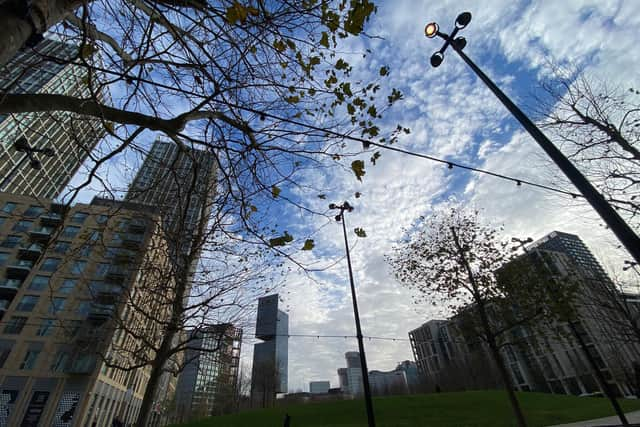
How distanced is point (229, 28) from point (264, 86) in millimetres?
756

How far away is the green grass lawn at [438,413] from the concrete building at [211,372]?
208 inches

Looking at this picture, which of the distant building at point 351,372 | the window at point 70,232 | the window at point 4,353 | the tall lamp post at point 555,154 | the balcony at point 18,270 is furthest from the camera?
the distant building at point 351,372

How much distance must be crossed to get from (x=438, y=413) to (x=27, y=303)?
48858 mm

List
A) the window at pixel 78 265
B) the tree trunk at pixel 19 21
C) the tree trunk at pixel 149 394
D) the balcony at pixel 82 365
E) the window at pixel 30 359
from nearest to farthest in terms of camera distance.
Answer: the tree trunk at pixel 19 21
the window at pixel 78 265
the tree trunk at pixel 149 394
the window at pixel 30 359
the balcony at pixel 82 365

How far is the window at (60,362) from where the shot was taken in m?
31.8

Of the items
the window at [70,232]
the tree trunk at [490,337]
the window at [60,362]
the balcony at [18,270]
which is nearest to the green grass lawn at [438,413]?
the tree trunk at [490,337]

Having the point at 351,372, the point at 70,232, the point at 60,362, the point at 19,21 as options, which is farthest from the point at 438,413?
the point at 351,372

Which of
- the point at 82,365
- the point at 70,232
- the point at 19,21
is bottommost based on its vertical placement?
the point at 19,21

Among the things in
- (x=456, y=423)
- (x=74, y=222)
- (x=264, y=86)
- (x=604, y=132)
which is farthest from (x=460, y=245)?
(x=74, y=222)

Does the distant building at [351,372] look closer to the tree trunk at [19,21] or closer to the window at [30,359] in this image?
the window at [30,359]

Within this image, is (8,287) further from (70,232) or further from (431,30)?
(431,30)

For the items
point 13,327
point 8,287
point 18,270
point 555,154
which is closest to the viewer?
point 555,154

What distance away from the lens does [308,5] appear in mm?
3289

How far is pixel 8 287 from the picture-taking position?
3606cm
